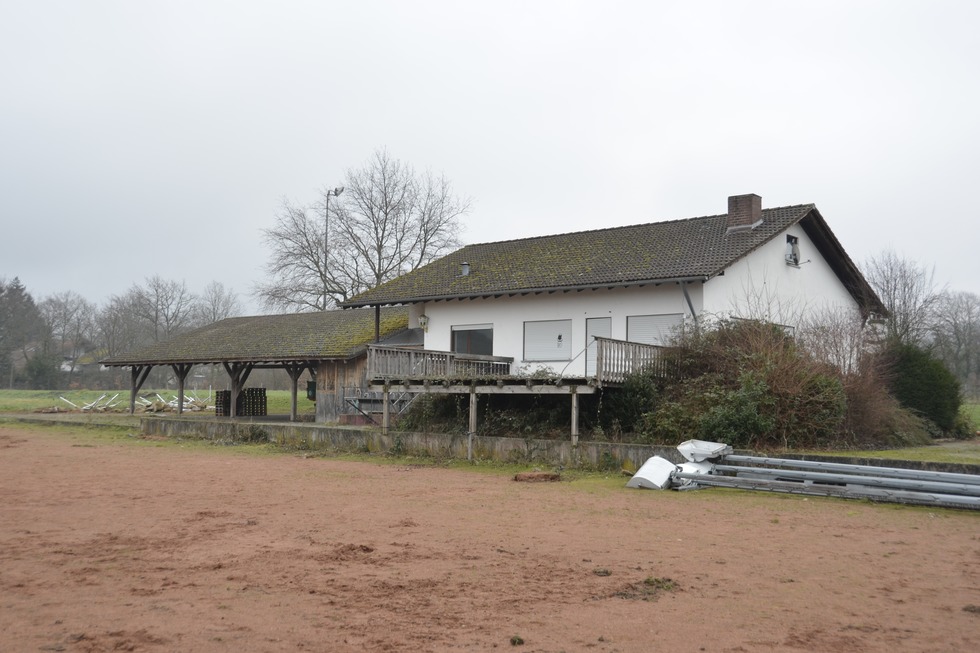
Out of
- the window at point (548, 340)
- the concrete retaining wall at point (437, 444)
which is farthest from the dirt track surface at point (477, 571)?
the window at point (548, 340)

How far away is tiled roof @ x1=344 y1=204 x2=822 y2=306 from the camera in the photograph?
20.7 m

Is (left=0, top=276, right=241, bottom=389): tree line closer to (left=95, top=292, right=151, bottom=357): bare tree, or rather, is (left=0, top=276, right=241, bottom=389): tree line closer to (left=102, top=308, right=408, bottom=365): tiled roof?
(left=95, top=292, right=151, bottom=357): bare tree

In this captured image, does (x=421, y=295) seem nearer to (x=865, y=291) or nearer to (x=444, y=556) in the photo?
(x=865, y=291)

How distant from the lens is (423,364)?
69.1 ft

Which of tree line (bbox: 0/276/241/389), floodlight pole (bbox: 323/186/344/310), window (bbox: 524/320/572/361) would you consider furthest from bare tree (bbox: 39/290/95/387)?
window (bbox: 524/320/572/361)

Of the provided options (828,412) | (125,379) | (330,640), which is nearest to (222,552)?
(330,640)

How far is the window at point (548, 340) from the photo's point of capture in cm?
2244

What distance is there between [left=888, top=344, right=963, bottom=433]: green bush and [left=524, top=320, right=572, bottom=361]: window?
26.5ft

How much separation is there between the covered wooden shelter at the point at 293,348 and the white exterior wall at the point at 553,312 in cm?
238

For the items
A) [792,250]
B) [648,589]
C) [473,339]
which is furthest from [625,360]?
[648,589]

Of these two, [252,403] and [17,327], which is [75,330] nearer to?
[17,327]

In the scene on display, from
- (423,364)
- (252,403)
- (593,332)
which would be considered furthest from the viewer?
(252,403)

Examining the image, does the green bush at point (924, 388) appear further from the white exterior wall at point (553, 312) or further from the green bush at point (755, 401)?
the white exterior wall at point (553, 312)

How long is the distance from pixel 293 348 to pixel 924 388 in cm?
1926
